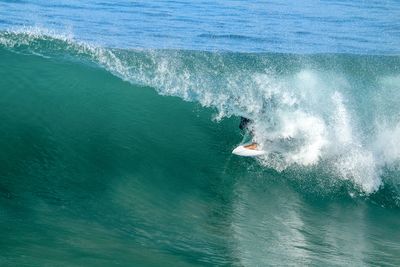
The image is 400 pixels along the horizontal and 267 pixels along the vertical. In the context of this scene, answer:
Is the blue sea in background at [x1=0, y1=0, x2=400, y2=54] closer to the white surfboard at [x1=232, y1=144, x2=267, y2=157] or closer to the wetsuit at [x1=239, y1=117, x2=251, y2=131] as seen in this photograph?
the wetsuit at [x1=239, y1=117, x2=251, y2=131]

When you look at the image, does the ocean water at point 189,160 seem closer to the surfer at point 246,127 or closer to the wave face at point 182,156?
the wave face at point 182,156

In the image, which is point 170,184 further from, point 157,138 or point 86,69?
point 86,69

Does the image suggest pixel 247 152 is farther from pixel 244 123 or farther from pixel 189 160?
pixel 189 160

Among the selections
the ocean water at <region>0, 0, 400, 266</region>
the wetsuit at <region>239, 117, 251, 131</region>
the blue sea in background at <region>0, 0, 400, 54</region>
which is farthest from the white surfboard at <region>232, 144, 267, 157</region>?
the blue sea in background at <region>0, 0, 400, 54</region>

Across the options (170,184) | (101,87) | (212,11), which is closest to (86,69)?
(101,87)

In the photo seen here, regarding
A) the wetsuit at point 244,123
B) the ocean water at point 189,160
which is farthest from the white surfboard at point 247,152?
the wetsuit at point 244,123

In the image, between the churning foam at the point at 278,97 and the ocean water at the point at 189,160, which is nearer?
the ocean water at the point at 189,160

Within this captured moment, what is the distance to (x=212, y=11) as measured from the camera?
29141mm

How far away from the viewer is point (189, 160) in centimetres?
1091

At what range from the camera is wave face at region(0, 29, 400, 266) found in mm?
8172

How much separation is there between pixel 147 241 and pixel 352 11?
28.1 meters

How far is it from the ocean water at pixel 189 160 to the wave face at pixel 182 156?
0.10ft

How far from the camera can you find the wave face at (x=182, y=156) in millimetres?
8172

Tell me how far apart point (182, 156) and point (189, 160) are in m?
0.16
